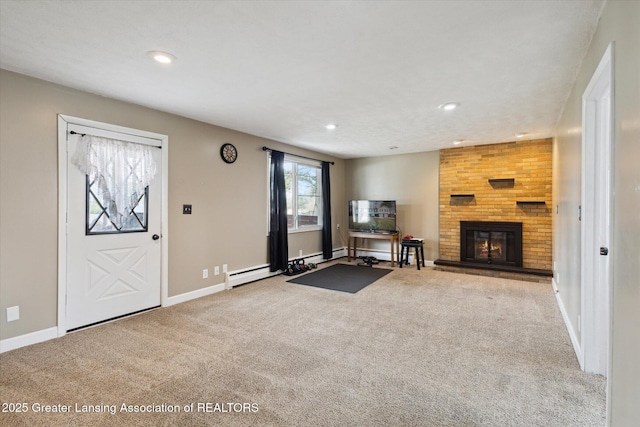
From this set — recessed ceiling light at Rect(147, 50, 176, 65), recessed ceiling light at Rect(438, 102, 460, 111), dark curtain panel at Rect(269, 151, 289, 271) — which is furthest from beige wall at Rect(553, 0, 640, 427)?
dark curtain panel at Rect(269, 151, 289, 271)

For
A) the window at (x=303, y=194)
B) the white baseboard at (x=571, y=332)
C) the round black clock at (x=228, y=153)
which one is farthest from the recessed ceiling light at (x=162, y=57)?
the white baseboard at (x=571, y=332)

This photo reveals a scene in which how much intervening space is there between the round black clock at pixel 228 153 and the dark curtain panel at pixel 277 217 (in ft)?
2.61

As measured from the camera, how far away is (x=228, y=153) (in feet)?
14.8

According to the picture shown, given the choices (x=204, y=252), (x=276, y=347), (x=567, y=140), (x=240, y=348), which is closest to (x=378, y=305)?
(x=276, y=347)

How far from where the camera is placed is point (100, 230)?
3215 mm

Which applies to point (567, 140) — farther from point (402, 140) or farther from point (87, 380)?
point (87, 380)

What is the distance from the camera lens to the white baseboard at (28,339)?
102 inches

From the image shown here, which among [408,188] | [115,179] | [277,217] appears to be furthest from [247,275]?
[408,188]

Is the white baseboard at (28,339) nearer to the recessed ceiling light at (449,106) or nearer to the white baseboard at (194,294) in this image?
the white baseboard at (194,294)

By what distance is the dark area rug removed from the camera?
15.3 feet

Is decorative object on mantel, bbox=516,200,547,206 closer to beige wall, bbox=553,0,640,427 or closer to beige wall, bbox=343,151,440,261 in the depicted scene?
beige wall, bbox=343,151,440,261

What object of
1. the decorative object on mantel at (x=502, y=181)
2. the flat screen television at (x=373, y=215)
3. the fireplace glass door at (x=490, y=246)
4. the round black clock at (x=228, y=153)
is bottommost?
the fireplace glass door at (x=490, y=246)

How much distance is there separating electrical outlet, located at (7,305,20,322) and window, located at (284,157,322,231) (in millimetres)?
3848

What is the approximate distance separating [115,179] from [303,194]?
3.52m
